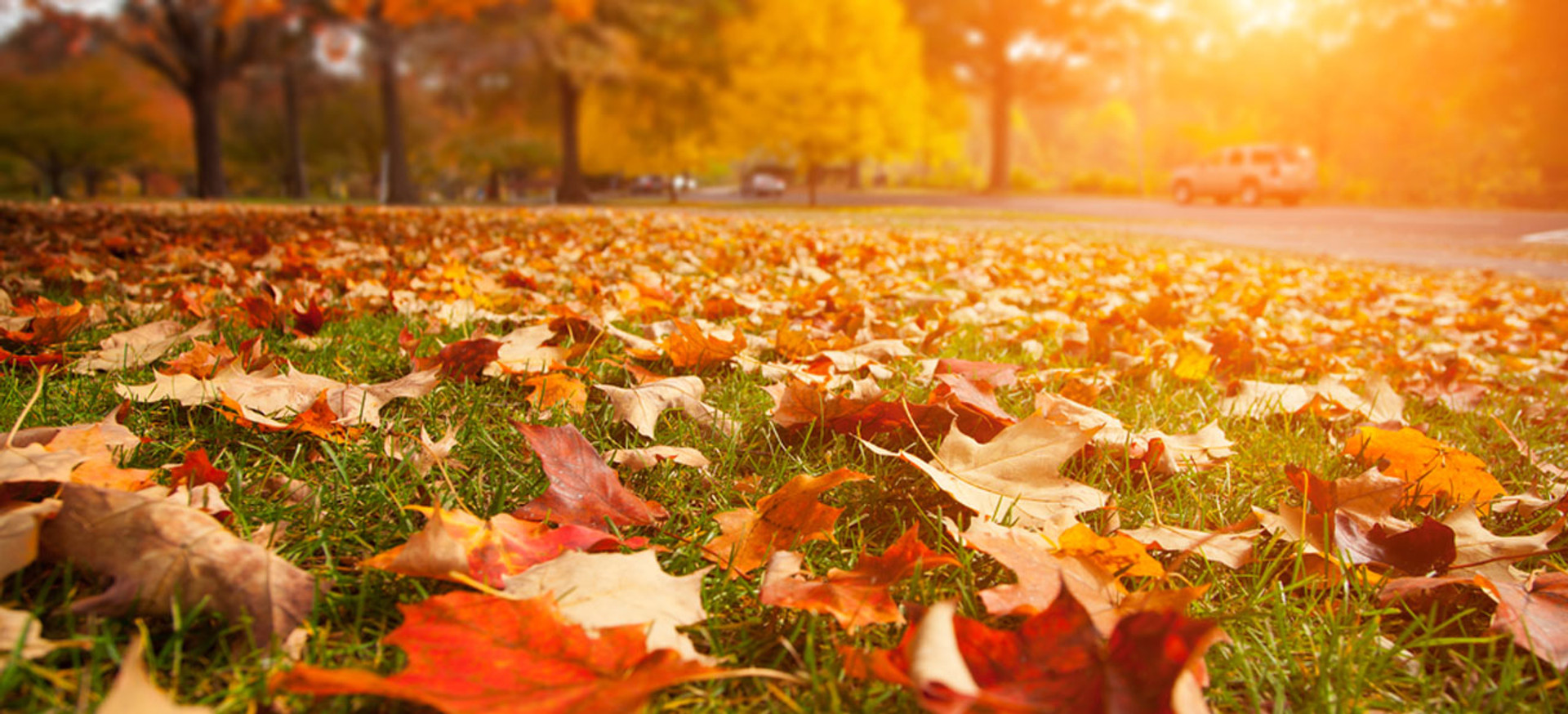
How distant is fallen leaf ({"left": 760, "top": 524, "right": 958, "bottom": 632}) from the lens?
78 cm

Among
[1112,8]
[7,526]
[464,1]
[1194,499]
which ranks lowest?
[1194,499]

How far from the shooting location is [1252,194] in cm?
2275

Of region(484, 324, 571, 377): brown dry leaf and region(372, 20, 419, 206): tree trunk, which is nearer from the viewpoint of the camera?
region(484, 324, 571, 377): brown dry leaf

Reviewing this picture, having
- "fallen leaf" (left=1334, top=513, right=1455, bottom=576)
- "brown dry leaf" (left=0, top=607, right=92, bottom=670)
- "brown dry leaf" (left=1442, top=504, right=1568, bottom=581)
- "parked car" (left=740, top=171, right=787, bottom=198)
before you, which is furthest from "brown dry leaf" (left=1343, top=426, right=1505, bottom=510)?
"parked car" (left=740, top=171, right=787, bottom=198)

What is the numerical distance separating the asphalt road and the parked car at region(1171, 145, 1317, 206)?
1192 mm

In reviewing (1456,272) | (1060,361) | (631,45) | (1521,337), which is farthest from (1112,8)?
(1060,361)

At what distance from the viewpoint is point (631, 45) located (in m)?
20.5

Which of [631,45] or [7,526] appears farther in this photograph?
[631,45]

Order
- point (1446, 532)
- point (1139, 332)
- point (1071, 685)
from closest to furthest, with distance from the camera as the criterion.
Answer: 1. point (1071, 685)
2. point (1446, 532)
3. point (1139, 332)

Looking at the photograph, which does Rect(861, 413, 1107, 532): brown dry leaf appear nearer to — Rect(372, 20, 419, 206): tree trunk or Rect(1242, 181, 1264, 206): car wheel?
Rect(372, 20, 419, 206): tree trunk

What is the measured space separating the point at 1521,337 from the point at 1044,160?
220 feet

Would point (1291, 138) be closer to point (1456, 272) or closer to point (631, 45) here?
point (631, 45)

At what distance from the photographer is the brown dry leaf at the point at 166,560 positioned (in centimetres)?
69

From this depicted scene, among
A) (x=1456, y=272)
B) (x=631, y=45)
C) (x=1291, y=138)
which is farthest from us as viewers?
(x=1291, y=138)
